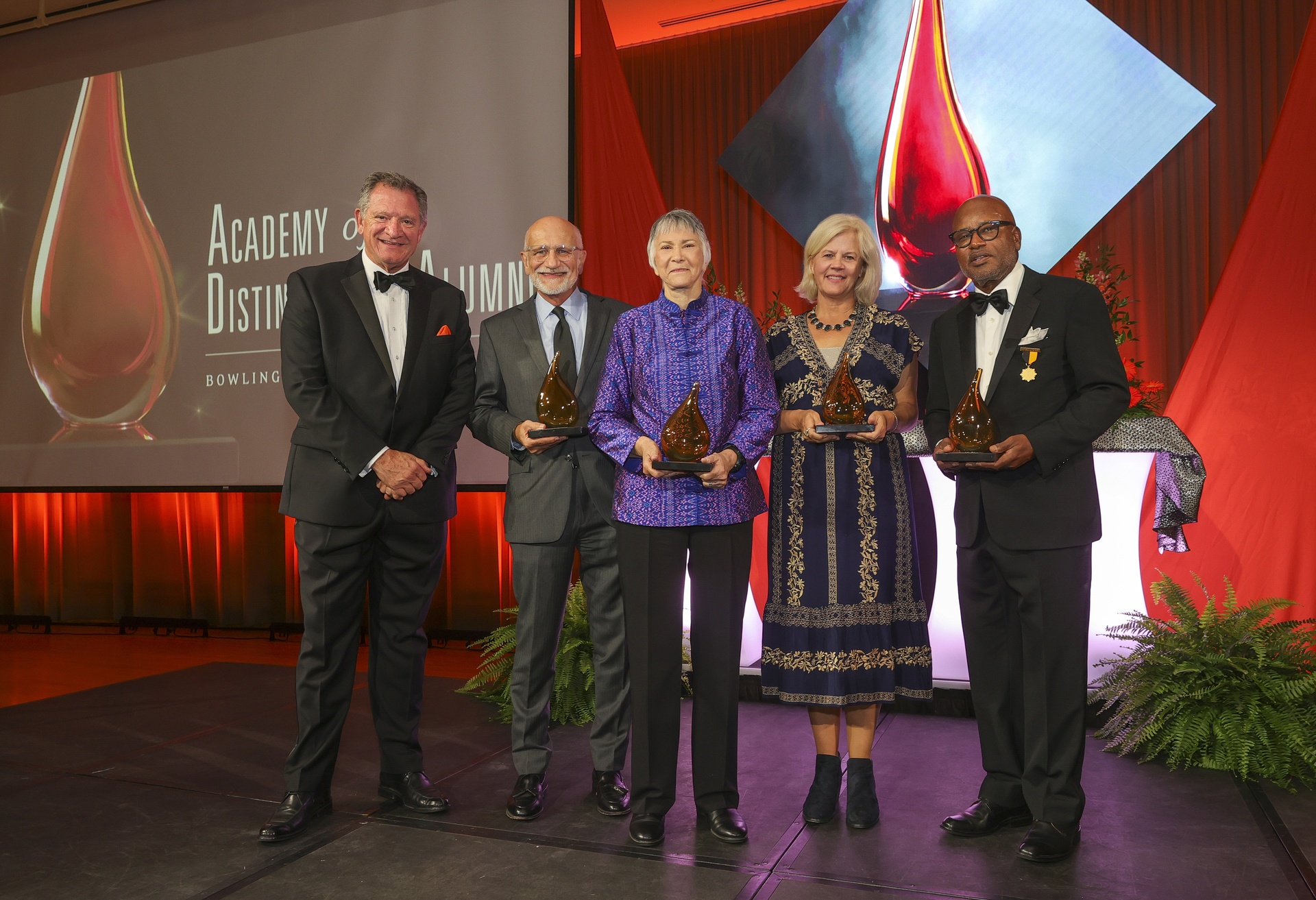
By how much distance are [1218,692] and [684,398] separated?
2.13 metres

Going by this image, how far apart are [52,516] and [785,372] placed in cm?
686

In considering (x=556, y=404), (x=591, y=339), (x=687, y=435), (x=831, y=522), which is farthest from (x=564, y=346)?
(x=831, y=522)

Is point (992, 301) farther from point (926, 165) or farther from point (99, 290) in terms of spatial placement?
point (99, 290)

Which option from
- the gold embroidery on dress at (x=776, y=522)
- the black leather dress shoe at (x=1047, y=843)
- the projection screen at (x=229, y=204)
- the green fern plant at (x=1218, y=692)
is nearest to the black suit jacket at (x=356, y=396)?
the gold embroidery on dress at (x=776, y=522)

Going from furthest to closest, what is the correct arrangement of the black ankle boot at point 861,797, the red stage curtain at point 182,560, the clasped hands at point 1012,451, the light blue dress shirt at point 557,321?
the red stage curtain at point 182,560
the light blue dress shirt at point 557,321
the black ankle boot at point 861,797
the clasped hands at point 1012,451

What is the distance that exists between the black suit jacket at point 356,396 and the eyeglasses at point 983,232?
143 centimetres

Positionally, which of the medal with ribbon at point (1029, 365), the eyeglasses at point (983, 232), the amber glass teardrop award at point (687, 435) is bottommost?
the amber glass teardrop award at point (687, 435)

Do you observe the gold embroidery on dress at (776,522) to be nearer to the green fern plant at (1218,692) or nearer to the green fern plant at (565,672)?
the green fern plant at (565,672)

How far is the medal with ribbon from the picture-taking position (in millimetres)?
2307

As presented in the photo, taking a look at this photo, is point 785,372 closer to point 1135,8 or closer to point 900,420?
point 900,420

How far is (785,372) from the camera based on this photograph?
2500 mm

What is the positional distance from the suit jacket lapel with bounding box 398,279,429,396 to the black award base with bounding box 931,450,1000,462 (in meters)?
1.44

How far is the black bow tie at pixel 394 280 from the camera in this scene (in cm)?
253

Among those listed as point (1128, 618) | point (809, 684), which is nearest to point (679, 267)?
point (809, 684)
